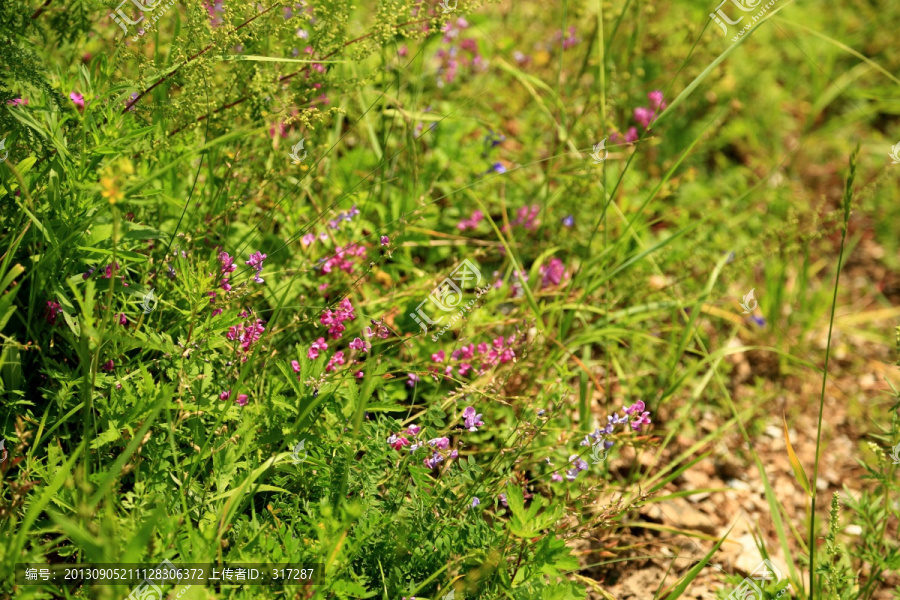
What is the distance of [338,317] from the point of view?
228 centimetres

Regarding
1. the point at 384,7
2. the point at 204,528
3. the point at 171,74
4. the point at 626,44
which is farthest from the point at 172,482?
the point at 626,44

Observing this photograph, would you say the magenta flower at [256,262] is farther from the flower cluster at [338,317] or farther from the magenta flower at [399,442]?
the magenta flower at [399,442]

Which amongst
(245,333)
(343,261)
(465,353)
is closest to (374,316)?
(343,261)

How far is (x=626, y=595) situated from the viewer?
7.54ft

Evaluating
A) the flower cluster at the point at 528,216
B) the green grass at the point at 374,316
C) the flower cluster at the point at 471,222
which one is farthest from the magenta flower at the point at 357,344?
the flower cluster at the point at 528,216

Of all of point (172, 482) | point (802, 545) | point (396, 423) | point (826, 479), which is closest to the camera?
point (172, 482)

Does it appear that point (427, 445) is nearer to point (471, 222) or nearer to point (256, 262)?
point (256, 262)

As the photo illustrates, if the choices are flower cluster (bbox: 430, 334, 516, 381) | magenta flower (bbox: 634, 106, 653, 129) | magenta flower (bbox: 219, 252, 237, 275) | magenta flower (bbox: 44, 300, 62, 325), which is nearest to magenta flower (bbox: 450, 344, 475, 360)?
flower cluster (bbox: 430, 334, 516, 381)

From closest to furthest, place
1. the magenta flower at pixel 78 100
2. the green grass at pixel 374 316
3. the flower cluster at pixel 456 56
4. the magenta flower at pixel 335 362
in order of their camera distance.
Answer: the green grass at pixel 374 316, the magenta flower at pixel 335 362, the magenta flower at pixel 78 100, the flower cluster at pixel 456 56

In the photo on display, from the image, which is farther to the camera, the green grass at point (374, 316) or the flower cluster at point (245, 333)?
the flower cluster at point (245, 333)

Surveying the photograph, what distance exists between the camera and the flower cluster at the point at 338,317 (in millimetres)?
2268

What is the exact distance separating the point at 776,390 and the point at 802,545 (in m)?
0.88

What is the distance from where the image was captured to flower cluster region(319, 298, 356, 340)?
2.27m

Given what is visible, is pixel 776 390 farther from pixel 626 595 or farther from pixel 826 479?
pixel 626 595
